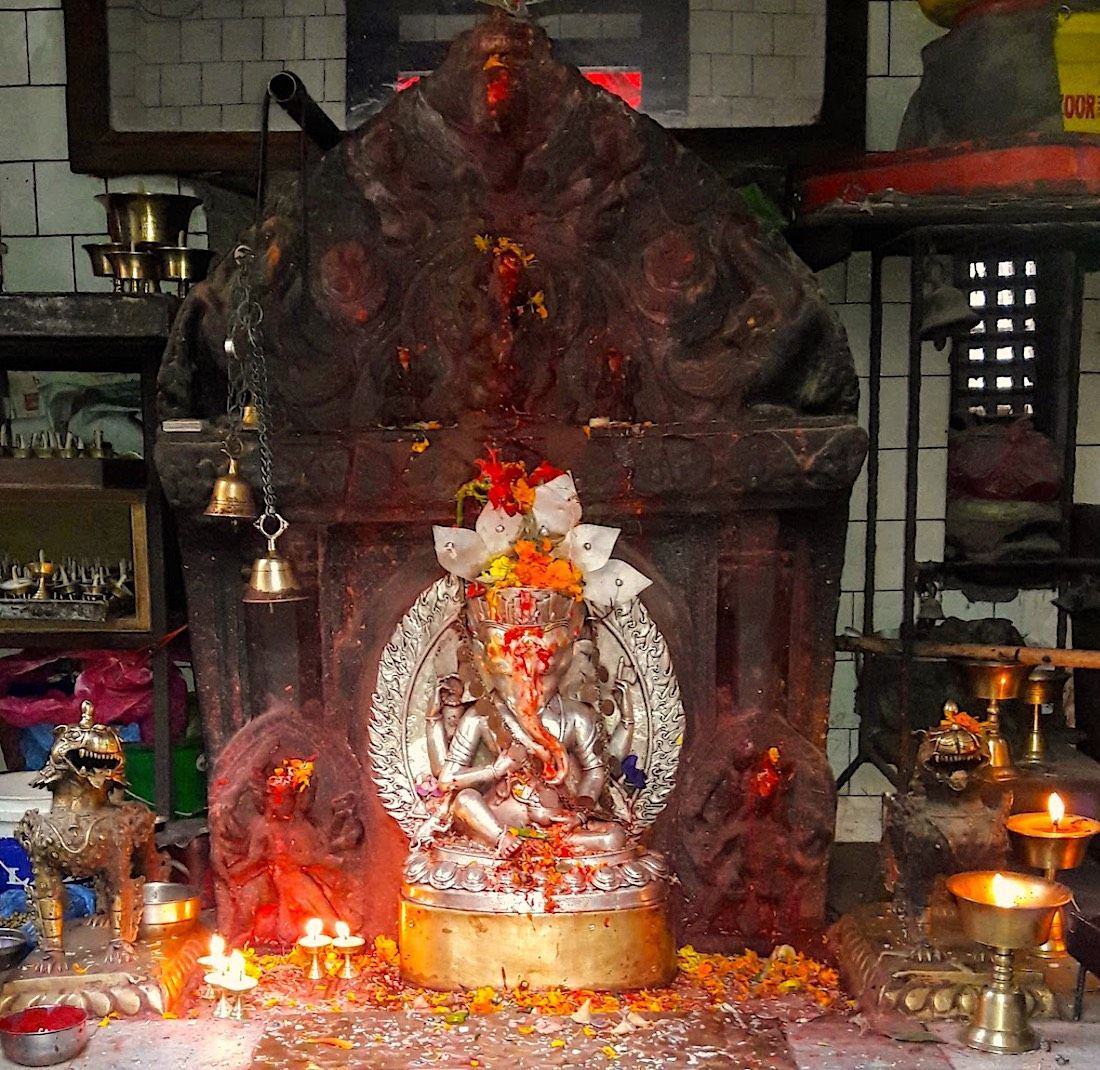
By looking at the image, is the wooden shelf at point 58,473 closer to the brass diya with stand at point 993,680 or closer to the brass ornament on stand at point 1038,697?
the brass diya with stand at point 993,680

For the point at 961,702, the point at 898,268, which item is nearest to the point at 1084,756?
the point at 961,702

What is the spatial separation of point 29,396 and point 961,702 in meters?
4.48

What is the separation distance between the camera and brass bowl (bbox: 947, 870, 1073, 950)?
4004 mm

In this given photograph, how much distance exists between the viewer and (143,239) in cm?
519

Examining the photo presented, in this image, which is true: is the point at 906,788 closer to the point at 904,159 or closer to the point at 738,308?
the point at 738,308

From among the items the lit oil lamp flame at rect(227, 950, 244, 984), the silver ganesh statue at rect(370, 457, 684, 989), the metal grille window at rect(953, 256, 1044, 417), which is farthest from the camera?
the metal grille window at rect(953, 256, 1044, 417)

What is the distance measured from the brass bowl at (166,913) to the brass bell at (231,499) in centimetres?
148

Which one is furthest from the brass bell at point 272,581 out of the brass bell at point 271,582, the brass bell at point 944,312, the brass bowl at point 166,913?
the brass bell at point 944,312

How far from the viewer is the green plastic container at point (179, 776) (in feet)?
18.1

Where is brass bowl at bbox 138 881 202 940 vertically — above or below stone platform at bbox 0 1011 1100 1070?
above

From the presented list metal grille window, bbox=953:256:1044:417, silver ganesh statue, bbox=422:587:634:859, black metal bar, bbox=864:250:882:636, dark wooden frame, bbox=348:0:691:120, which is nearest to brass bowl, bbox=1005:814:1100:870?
black metal bar, bbox=864:250:882:636

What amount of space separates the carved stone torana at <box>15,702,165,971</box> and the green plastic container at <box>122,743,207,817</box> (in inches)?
34.5

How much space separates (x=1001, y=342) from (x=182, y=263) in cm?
367

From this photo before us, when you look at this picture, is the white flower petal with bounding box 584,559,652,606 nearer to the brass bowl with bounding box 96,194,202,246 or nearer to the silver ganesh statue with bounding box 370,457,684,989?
the silver ganesh statue with bounding box 370,457,684,989
